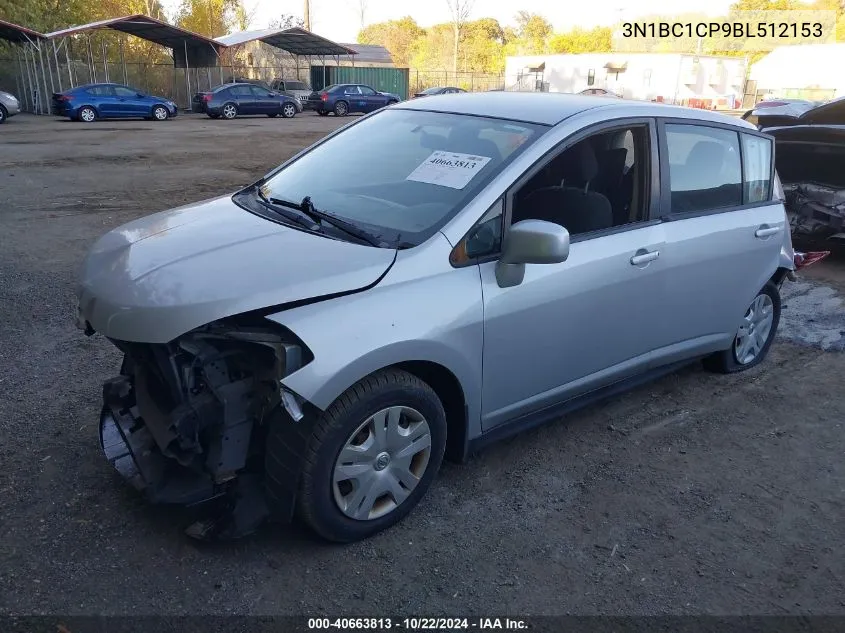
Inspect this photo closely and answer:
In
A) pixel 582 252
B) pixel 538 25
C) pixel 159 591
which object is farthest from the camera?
pixel 538 25

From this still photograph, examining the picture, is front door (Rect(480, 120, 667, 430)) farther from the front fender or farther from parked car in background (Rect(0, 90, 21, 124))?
parked car in background (Rect(0, 90, 21, 124))

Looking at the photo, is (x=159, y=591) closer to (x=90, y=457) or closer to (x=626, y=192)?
(x=90, y=457)

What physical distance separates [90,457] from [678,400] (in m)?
3.41

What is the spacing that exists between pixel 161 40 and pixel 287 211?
108 feet

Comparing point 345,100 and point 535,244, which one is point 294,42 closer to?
point 345,100

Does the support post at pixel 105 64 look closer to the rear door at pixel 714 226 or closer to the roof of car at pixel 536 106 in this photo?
the roof of car at pixel 536 106

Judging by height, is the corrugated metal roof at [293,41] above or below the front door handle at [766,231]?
above

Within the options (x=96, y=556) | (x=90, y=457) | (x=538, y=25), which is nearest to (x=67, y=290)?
(x=90, y=457)

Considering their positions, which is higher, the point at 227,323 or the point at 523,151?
the point at 523,151

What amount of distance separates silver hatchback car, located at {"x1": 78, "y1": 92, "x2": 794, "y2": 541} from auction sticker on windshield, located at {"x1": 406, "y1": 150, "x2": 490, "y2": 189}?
11 mm

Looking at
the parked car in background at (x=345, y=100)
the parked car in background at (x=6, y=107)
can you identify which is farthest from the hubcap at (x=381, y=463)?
the parked car in background at (x=345, y=100)

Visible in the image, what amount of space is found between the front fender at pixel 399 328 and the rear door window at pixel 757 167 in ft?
7.90

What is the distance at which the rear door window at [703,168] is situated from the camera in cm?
389

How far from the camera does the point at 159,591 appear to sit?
2623 millimetres
